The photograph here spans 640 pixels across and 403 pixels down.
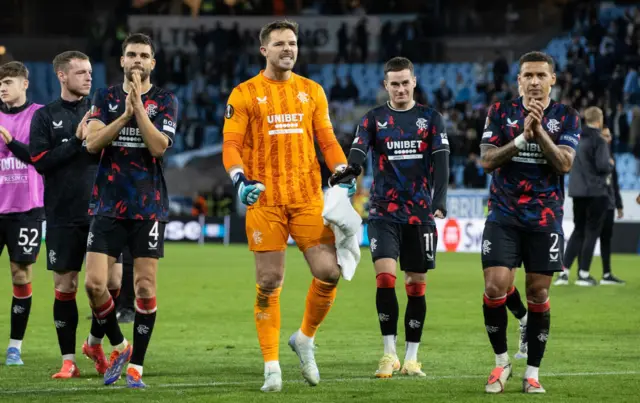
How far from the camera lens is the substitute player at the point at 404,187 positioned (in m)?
→ 8.76

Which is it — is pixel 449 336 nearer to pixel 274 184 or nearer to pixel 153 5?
pixel 274 184

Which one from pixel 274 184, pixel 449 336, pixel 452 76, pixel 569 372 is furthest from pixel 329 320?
pixel 452 76

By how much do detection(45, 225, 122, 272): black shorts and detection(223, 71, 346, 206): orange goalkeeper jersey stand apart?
5.23 feet

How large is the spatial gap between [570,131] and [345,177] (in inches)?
58.4

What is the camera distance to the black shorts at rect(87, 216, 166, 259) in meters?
7.76

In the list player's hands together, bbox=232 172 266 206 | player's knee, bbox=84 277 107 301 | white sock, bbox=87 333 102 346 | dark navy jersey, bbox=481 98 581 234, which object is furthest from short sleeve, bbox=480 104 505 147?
white sock, bbox=87 333 102 346

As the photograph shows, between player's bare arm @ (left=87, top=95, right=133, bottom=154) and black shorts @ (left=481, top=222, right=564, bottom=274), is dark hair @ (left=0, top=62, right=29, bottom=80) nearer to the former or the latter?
player's bare arm @ (left=87, top=95, right=133, bottom=154)

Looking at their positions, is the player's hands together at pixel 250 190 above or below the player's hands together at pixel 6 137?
below

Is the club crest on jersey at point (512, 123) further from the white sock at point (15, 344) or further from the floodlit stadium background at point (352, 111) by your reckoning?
the white sock at point (15, 344)

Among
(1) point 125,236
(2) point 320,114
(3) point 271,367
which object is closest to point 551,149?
(2) point 320,114

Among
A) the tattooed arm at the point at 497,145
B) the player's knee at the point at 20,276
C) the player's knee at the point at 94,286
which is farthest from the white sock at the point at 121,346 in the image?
the tattooed arm at the point at 497,145

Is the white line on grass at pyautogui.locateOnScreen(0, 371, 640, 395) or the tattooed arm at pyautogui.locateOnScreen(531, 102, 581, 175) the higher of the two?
the tattooed arm at pyautogui.locateOnScreen(531, 102, 581, 175)

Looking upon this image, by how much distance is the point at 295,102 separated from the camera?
301 inches

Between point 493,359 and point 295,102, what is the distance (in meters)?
2.98
